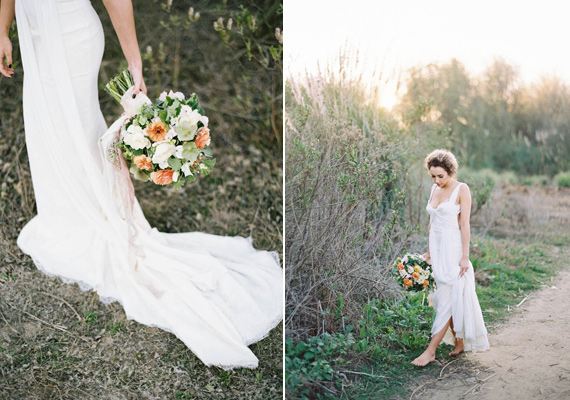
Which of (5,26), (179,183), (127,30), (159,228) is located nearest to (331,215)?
(179,183)

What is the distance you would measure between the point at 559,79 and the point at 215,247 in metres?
2.60

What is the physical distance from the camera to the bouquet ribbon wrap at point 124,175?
3.18 metres

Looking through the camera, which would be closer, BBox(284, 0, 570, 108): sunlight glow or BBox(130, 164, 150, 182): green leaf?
BBox(284, 0, 570, 108): sunlight glow

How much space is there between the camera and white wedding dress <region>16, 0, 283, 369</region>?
3164 mm

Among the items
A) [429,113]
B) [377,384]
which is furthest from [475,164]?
[377,384]

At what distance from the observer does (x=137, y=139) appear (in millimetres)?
3029

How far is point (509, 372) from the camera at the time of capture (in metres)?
2.95

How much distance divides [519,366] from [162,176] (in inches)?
90.1

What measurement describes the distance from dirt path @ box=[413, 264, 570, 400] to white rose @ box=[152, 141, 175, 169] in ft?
6.30

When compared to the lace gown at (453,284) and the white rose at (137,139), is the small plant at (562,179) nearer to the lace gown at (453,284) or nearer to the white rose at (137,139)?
the lace gown at (453,284)

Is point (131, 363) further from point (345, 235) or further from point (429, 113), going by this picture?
point (429, 113)

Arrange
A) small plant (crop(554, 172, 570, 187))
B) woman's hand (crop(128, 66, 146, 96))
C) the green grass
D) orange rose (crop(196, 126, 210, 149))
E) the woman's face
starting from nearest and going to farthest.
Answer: the green grass, the woman's face, orange rose (crop(196, 126, 210, 149)), woman's hand (crop(128, 66, 146, 96)), small plant (crop(554, 172, 570, 187))

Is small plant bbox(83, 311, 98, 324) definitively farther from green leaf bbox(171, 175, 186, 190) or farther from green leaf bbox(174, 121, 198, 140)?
green leaf bbox(174, 121, 198, 140)

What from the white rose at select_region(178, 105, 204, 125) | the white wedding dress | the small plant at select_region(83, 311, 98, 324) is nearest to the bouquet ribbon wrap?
the white wedding dress
